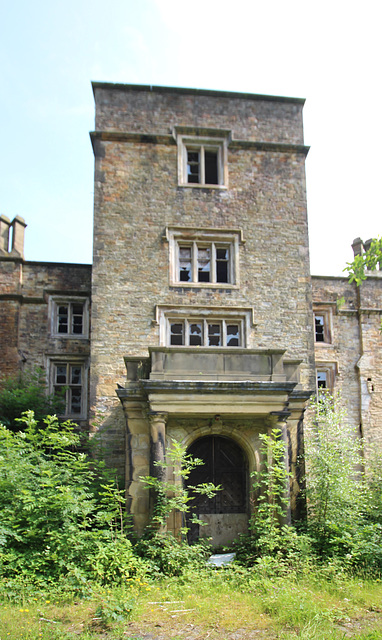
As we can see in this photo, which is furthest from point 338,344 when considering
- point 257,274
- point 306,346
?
point 257,274

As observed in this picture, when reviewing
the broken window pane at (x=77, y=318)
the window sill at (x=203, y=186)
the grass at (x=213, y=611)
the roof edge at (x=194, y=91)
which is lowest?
the grass at (x=213, y=611)

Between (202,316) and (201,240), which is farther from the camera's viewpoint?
(201,240)

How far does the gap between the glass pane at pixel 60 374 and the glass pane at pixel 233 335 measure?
535 cm

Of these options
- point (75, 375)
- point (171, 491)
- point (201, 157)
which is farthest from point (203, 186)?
point (171, 491)

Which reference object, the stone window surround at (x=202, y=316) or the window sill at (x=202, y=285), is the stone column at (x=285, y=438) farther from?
the window sill at (x=202, y=285)

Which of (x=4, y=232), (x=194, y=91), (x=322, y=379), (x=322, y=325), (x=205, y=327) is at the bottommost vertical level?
(x=322, y=379)

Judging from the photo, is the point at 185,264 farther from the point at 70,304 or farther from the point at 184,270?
the point at 70,304

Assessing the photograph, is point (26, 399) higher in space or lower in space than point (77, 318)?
lower

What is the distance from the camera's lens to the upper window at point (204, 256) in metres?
15.8

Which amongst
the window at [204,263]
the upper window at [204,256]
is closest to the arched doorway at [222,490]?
the upper window at [204,256]

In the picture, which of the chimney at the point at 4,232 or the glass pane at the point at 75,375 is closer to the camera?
the glass pane at the point at 75,375

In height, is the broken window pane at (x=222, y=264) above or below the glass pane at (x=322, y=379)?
above

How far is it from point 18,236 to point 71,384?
16.8 feet

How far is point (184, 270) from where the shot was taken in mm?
16000
